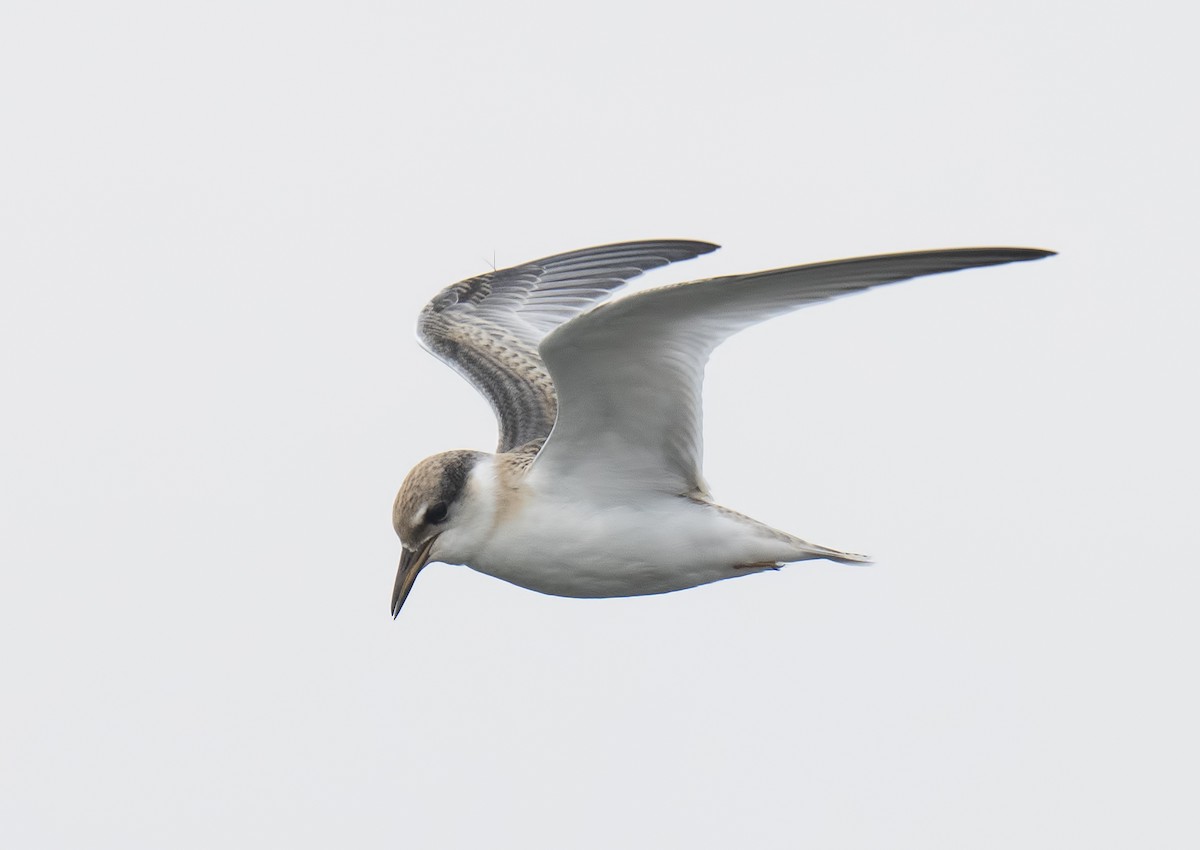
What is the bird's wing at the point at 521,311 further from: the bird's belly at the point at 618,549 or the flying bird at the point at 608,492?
the bird's belly at the point at 618,549

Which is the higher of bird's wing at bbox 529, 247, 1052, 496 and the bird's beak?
bird's wing at bbox 529, 247, 1052, 496

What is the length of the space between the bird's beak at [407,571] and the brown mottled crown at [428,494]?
0.17ft

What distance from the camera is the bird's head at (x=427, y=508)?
10.2 m

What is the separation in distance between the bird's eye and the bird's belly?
280 millimetres

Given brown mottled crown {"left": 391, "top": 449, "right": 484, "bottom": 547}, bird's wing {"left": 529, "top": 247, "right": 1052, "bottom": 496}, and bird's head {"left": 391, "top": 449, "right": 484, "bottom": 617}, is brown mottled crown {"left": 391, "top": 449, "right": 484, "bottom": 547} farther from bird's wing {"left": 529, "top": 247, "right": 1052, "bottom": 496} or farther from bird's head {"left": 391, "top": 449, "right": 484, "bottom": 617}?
bird's wing {"left": 529, "top": 247, "right": 1052, "bottom": 496}

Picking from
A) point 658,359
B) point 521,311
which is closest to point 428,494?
point 658,359

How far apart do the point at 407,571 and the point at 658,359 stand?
2.09 meters

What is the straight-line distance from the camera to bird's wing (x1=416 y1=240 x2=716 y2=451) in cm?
1262

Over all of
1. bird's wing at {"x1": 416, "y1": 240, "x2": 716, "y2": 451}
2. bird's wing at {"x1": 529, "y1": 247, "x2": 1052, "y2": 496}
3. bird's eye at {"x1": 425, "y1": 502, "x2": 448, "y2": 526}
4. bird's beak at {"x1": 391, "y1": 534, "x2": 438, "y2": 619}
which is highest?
bird's wing at {"x1": 416, "y1": 240, "x2": 716, "y2": 451}

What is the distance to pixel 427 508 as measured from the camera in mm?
10180

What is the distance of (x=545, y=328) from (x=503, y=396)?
2.23 meters

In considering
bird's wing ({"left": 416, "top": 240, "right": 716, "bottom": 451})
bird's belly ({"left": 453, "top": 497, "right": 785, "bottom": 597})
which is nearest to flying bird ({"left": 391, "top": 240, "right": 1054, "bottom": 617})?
bird's belly ({"left": 453, "top": 497, "right": 785, "bottom": 597})

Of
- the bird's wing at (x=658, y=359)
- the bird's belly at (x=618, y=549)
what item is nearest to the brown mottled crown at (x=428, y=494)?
the bird's belly at (x=618, y=549)

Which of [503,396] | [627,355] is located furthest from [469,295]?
[627,355]
